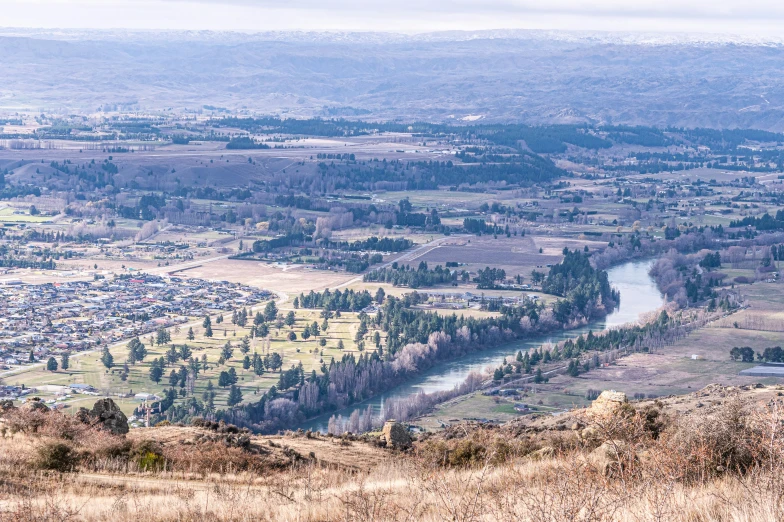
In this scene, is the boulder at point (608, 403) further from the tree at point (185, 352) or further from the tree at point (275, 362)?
the tree at point (185, 352)

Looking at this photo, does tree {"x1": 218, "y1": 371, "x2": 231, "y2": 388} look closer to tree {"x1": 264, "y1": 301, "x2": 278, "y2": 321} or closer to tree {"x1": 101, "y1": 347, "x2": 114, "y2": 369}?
tree {"x1": 101, "y1": 347, "x2": 114, "y2": 369}

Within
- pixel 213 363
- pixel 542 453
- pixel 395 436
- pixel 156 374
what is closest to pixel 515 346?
pixel 213 363

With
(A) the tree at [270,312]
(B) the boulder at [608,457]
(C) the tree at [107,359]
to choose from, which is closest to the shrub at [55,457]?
(B) the boulder at [608,457]

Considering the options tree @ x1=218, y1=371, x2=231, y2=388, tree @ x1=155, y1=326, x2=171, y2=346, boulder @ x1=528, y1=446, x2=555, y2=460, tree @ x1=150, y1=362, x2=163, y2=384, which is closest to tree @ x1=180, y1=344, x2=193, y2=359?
tree @ x1=155, y1=326, x2=171, y2=346

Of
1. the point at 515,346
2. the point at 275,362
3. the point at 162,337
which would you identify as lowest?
the point at 515,346

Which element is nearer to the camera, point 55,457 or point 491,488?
point 491,488

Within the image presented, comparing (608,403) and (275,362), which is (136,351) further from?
(608,403)

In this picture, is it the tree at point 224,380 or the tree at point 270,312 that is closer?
the tree at point 224,380
